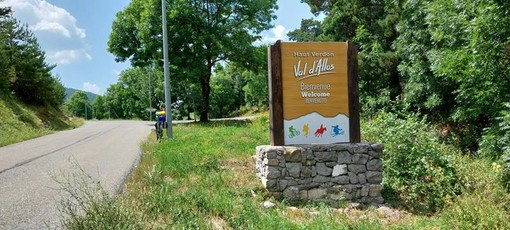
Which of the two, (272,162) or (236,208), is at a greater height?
(272,162)

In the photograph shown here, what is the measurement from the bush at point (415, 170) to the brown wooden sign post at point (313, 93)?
1.28 metres

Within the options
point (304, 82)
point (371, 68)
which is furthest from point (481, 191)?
point (371, 68)

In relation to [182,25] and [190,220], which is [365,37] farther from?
[190,220]

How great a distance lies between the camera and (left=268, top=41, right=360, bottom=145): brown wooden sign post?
7656 mm

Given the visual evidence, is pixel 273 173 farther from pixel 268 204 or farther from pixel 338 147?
pixel 338 147

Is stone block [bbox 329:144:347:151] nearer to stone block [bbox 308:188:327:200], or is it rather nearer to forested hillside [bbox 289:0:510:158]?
stone block [bbox 308:188:327:200]

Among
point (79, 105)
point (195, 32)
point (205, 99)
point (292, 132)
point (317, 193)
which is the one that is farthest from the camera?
point (79, 105)

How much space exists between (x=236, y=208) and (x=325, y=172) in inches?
90.9

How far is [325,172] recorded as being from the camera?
7473 mm

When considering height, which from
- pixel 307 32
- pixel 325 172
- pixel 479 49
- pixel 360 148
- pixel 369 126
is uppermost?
pixel 307 32

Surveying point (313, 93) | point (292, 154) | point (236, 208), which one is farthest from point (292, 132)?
point (236, 208)

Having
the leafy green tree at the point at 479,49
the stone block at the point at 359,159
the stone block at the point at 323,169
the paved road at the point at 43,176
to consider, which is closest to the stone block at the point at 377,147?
the stone block at the point at 359,159

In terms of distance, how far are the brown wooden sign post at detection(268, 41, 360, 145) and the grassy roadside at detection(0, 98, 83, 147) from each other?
1529cm

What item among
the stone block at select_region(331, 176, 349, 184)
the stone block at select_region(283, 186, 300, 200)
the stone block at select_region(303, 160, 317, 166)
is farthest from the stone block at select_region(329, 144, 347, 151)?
the stone block at select_region(283, 186, 300, 200)
